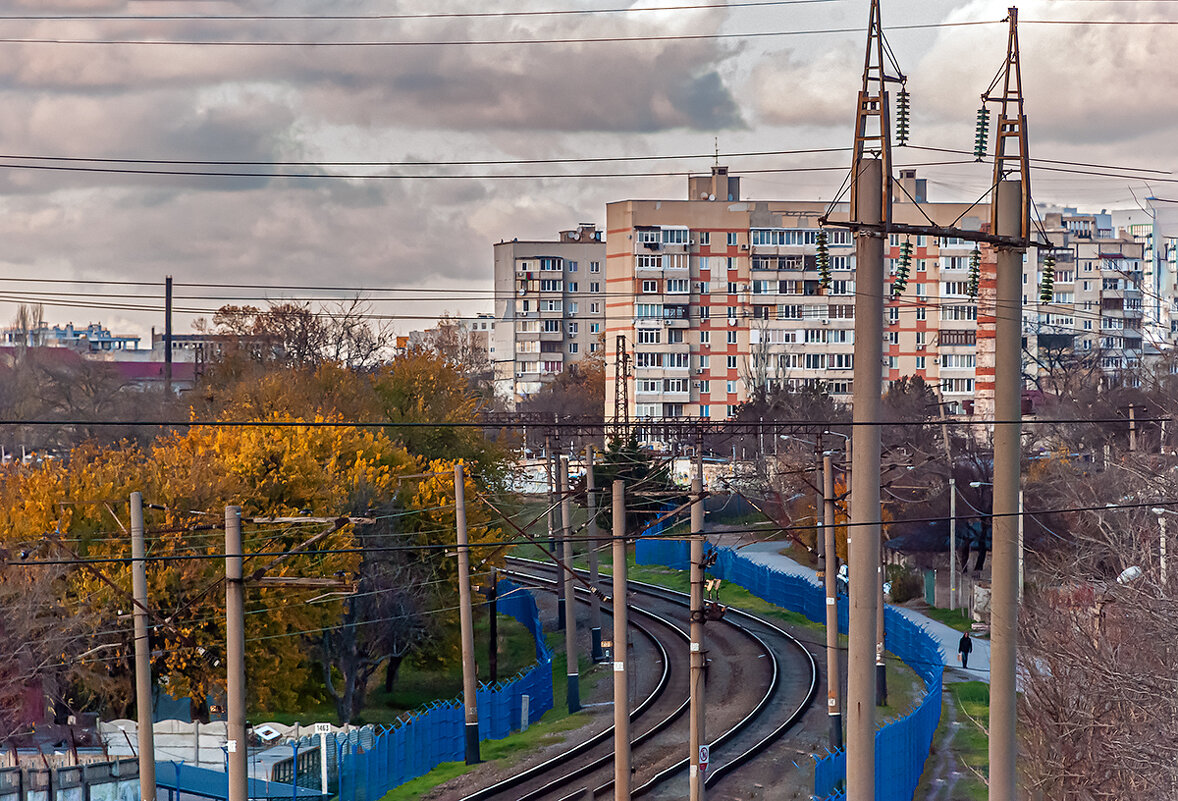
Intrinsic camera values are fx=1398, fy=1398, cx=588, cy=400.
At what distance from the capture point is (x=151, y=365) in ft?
473

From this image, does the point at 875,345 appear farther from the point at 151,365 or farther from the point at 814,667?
the point at 151,365

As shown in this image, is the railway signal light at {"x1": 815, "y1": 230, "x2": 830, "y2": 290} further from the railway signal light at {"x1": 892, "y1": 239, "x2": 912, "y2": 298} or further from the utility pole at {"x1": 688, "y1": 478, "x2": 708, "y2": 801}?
the utility pole at {"x1": 688, "y1": 478, "x2": 708, "y2": 801}

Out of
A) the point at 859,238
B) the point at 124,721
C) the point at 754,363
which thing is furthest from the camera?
the point at 754,363

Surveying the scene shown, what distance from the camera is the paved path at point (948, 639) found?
3562cm

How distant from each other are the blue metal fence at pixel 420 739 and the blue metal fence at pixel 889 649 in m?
7.60

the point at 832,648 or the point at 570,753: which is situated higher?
the point at 832,648

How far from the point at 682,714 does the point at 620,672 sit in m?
12.6

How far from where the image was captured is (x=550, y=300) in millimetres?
134375

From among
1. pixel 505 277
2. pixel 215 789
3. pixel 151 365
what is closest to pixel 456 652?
pixel 215 789

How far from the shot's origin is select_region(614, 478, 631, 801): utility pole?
1905 centimetres

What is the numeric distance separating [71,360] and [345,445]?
257 ft

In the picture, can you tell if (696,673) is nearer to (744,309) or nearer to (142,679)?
(142,679)

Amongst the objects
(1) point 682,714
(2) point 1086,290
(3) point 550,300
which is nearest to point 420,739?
(1) point 682,714

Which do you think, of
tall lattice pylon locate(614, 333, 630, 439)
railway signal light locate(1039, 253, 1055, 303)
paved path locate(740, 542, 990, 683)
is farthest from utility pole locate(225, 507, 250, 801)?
tall lattice pylon locate(614, 333, 630, 439)
